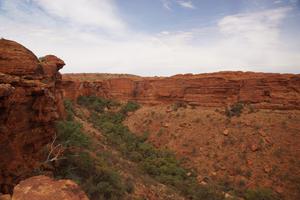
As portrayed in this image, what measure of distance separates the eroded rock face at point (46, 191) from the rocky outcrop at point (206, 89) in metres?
25.1

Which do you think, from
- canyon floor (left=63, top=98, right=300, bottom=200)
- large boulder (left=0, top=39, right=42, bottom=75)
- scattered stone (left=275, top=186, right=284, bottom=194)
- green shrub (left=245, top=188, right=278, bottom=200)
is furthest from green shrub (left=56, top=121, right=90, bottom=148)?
scattered stone (left=275, top=186, right=284, bottom=194)

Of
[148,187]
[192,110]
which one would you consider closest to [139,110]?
[192,110]

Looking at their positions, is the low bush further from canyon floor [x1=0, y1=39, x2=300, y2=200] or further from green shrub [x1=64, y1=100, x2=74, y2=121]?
green shrub [x1=64, y1=100, x2=74, y2=121]

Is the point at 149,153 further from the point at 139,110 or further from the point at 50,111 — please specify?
the point at 50,111

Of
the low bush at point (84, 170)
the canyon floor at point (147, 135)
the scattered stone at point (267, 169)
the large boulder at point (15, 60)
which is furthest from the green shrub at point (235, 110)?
the large boulder at point (15, 60)

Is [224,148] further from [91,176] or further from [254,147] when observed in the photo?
[91,176]

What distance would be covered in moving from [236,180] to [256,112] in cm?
856

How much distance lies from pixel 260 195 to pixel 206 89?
48.1 feet

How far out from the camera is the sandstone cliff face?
7.86m

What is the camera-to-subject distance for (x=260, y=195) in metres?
16.2

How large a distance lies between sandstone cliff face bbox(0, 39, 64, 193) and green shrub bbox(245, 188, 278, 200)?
12.4 metres

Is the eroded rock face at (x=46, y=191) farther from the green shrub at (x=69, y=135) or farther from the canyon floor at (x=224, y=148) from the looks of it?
the green shrub at (x=69, y=135)

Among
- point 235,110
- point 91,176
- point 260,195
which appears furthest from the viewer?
→ point 235,110

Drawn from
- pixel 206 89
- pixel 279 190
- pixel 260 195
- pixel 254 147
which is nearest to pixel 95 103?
pixel 206 89
